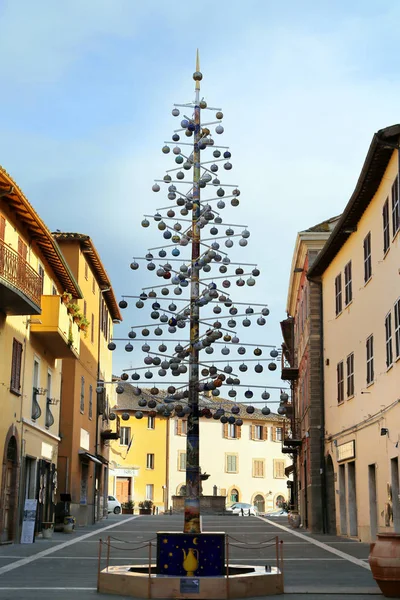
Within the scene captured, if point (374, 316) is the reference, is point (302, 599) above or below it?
below

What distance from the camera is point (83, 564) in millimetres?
19953

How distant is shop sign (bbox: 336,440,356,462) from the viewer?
1166 inches

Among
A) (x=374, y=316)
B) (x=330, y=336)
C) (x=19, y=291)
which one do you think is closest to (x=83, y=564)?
(x=19, y=291)

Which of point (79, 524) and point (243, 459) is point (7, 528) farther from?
point (243, 459)

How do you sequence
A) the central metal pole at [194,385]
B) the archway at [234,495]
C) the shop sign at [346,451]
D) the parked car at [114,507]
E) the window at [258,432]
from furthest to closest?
the window at [258,432] < the archway at [234,495] < the parked car at [114,507] < the shop sign at [346,451] < the central metal pole at [194,385]

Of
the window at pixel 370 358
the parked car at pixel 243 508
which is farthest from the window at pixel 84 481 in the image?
the parked car at pixel 243 508

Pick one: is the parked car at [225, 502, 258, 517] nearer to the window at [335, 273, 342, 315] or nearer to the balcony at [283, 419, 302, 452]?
the balcony at [283, 419, 302, 452]

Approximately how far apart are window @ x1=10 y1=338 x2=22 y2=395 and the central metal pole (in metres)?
9.85

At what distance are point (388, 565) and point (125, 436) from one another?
63945mm

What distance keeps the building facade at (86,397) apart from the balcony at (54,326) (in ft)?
9.50

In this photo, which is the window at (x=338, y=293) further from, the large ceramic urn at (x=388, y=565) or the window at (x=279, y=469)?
the window at (x=279, y=469)

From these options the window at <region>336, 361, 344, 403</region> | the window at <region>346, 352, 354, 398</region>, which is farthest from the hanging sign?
the window at <region>336, 361, 344, 403</region>

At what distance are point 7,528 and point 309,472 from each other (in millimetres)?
14022

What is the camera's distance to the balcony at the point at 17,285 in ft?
75.4
